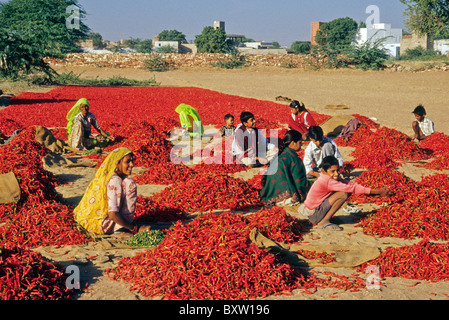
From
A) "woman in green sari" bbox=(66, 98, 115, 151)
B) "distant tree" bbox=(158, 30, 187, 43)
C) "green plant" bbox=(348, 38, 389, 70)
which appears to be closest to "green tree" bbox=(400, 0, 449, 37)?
"green plant" bbox=(348, 38, 389, 70)

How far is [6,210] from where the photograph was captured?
6.27 meters

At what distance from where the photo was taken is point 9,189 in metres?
6.39

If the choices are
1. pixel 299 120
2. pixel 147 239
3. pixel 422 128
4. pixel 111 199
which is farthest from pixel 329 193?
pixel 422 128

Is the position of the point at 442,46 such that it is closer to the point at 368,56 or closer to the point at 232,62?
the point at 368,56

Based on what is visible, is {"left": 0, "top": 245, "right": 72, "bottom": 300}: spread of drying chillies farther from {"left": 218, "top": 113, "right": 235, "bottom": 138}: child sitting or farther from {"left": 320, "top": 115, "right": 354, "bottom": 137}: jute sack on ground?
{"left": 320, "top": 115, "right": 354, "bottom": 137}: jute sack on ground

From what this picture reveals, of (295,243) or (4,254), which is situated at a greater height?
(4,254)

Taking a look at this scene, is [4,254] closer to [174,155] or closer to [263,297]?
[263,297]

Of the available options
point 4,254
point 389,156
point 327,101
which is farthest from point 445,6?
point 4,254

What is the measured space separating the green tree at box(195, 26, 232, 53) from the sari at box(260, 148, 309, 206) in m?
55.0

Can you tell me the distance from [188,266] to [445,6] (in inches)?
1504

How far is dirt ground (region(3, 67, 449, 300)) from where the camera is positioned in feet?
14.2

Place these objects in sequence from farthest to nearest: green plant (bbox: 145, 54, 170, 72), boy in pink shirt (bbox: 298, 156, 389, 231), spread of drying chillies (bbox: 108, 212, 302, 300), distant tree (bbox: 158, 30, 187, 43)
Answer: distant tree (bbox: 158, 30, 187, 43) → green plant (bbox: 145, 54, 170, 72) → boy in pink shirt (bbox: 298, 156, 389, 231) → spread of drying chillies (bbox: 108, 212, 302, 300)

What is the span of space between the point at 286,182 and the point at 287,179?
4 cm
